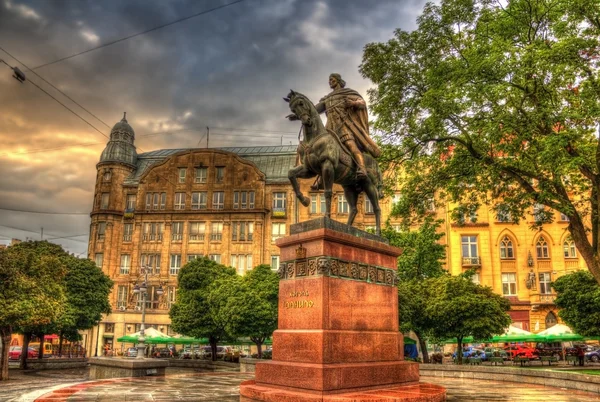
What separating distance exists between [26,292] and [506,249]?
4005 centimetres

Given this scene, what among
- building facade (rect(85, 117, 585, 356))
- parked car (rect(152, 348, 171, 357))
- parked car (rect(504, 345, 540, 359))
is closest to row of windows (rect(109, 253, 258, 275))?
building facade (rect(85, 117, 585, 356))

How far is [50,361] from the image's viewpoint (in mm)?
34219

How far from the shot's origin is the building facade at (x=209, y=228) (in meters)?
45.8

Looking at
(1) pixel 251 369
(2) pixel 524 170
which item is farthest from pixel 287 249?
(1) pixel 251 369

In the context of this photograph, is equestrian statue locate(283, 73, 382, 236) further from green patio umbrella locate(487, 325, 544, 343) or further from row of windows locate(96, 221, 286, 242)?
row of windows locate(96, 221, 286, 242)

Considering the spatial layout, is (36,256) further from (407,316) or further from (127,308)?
(127,308)

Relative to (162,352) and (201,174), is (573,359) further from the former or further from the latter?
(201,174)

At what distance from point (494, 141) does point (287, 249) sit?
9828 millimetres

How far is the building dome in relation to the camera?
53372mm

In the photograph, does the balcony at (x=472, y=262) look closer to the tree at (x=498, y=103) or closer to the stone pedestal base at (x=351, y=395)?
the tree at (x=498, y=103)

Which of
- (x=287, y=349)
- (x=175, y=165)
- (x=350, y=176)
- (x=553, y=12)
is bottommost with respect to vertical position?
(x=287, y=349)

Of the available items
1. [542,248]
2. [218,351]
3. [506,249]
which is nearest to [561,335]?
[506,249]

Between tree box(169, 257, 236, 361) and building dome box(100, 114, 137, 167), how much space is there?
64.2 ft

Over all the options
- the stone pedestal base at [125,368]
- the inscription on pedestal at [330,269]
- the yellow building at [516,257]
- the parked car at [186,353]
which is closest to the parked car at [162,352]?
the parked car at [186,353]
